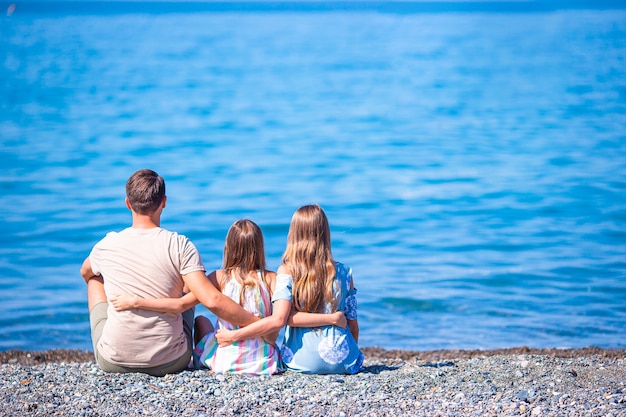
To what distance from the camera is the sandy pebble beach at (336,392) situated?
4.14m

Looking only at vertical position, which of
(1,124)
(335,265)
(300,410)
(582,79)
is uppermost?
(582,79)

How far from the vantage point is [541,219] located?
13195 millimetres

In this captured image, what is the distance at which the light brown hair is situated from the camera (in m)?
4.48

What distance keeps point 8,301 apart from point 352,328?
5.65 meters

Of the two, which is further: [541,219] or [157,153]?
[157,153]

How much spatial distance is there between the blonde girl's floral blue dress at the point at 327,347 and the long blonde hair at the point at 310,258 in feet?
0.27

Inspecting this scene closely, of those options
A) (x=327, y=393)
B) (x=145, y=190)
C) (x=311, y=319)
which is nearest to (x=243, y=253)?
(x=311, y=319)

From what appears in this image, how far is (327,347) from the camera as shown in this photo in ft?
15.9

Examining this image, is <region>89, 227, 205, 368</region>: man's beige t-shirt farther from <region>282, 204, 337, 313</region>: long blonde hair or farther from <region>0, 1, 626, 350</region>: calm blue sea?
<region>0, 1, 626, 350</region>: calm blue sea

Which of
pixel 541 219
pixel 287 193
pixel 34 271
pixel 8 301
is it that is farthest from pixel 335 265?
pixel 287 193

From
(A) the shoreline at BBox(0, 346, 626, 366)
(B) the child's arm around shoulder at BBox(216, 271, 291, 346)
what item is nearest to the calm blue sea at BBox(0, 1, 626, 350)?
(A) the shoreline at BBox(0, 346, 626, 366)

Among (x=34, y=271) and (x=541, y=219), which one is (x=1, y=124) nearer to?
(x=34, y=271)

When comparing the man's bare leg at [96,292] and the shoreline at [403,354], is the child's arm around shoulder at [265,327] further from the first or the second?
the shoreline at [403,354]

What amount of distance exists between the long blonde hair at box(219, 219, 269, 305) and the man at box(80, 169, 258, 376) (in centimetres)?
21
